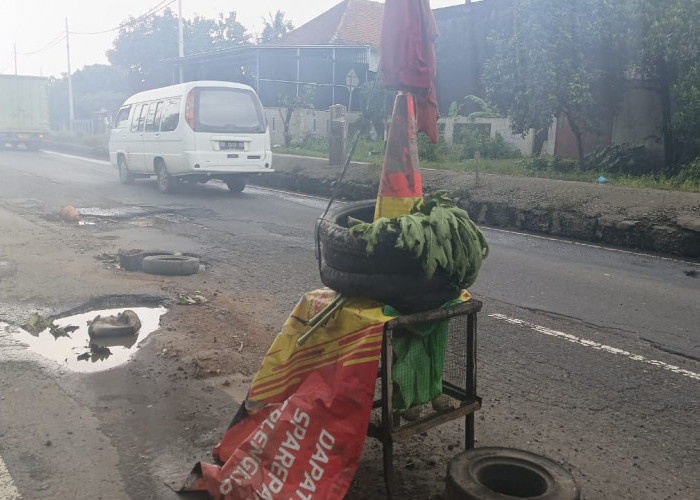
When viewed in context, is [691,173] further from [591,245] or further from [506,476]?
[506,476]

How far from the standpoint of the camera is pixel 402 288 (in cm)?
269

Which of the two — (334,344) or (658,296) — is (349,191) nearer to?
(658,296)

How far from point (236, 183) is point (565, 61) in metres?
8.02

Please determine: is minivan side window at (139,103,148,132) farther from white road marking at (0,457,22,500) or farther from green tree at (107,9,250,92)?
green tree at (107,9,250,92)

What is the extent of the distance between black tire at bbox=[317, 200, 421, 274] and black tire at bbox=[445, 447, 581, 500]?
810 millimetres

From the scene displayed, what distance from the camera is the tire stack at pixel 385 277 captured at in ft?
8.80

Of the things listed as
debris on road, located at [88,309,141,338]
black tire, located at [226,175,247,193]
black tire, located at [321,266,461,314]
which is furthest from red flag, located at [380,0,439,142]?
black tire, located at [226,175,247,193]

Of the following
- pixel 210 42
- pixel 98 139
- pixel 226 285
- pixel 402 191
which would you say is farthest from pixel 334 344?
pixel 210 42

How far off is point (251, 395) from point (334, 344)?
0.57 meters

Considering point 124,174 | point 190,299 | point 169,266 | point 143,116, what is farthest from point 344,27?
point 190,299

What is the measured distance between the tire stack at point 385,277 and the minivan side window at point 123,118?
14330 millimetres

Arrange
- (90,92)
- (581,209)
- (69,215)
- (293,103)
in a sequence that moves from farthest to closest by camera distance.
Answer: (90,92) → (293,103) → (581,209) → (69,215)

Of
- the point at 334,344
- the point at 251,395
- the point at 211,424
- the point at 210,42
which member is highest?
the point at 210,42

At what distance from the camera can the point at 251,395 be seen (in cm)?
303
